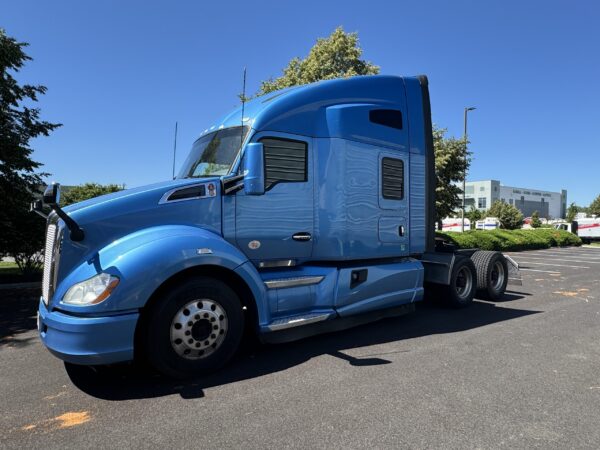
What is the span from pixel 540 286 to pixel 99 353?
9958mm

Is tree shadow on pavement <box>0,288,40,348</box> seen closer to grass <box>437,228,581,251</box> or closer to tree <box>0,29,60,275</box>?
tree <box>0,29,60,275</box>

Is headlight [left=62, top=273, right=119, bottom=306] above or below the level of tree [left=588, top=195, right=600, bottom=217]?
below

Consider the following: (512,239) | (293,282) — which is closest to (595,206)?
(512,239)

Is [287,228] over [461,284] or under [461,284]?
over

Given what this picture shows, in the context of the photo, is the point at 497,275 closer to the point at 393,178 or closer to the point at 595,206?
the point at 393,178

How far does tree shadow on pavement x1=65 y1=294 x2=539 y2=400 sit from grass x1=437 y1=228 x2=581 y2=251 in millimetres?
11927

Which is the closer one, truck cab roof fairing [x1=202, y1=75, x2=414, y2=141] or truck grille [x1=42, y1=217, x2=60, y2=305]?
truck grille [x1=42, y1=217, x2=60, y2=305]

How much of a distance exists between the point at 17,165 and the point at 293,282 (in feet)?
26.7

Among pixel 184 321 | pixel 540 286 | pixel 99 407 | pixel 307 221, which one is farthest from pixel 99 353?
pixel 540 286

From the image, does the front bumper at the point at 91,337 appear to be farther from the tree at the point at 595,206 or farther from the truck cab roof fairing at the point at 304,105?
the tree at the point at 595,206

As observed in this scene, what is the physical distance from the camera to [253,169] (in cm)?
419

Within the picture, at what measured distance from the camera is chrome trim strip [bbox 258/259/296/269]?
180 inches

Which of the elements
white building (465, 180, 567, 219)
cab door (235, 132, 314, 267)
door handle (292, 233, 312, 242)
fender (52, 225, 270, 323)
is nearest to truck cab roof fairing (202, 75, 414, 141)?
cab door (235, 132, 314, 267)

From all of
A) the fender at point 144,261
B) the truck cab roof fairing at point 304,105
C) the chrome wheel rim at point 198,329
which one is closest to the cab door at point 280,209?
the truck cab roof fairing at point 304,105
